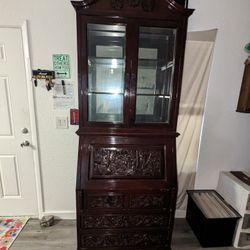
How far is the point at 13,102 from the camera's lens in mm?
1752

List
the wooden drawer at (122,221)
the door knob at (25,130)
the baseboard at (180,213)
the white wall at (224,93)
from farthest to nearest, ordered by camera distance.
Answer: the baseboard at (180,213), the door knob at (25,130), the white wall at (224,93), the wooden drawer at (122,221)

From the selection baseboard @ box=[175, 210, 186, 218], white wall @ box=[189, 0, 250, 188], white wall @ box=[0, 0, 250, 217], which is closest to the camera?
white wall @ box=[0, 0, 250, 217]

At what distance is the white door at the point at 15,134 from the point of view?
1658 millimetres

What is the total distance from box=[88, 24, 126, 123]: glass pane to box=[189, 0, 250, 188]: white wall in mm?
820

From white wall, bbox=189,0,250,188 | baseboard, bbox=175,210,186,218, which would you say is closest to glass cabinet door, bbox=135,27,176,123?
white wall, bbox=189,0,250,188

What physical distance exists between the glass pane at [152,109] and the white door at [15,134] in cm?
109

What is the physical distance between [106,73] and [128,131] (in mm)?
497

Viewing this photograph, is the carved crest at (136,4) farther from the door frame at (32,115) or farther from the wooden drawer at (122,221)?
the wooden drawer at (122,221)

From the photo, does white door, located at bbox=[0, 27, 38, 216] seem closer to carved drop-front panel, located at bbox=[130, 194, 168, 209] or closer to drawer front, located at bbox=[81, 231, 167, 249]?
drawer front, located at bbox=[81, 231, 167, 249]

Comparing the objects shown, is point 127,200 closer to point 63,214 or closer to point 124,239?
point 124,239

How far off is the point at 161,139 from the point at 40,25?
4.71 ft

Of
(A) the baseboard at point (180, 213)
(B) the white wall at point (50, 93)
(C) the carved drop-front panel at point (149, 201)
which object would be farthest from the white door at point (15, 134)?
(A) the baseboard at point (180, 213)

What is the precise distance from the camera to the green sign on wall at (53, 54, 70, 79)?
1.67 m

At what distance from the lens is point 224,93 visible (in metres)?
1.84
